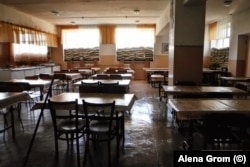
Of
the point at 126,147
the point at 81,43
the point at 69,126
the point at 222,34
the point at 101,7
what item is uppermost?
the point at 101,7

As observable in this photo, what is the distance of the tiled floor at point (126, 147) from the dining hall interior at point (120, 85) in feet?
0.05

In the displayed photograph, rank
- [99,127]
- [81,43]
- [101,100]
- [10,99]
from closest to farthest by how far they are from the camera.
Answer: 1. [99,127]
2. [101,100]
3. [10,99]
4. [81,43]

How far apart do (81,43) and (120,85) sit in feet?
29.2

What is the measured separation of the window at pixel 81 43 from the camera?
12633 mm

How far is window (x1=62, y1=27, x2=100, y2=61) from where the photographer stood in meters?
12.6

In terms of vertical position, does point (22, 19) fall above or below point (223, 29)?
above

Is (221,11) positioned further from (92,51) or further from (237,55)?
(92,51)

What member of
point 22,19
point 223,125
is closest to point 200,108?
point 223,125

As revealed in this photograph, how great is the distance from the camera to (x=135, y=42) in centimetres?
1253

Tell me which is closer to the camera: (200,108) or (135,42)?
(200,108)

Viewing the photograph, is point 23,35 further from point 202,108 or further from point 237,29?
point 237,29

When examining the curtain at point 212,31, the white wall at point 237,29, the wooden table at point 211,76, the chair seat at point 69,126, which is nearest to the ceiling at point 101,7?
the white wall at point 237,29

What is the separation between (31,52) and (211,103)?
844 cm

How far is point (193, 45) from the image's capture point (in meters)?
5.57
